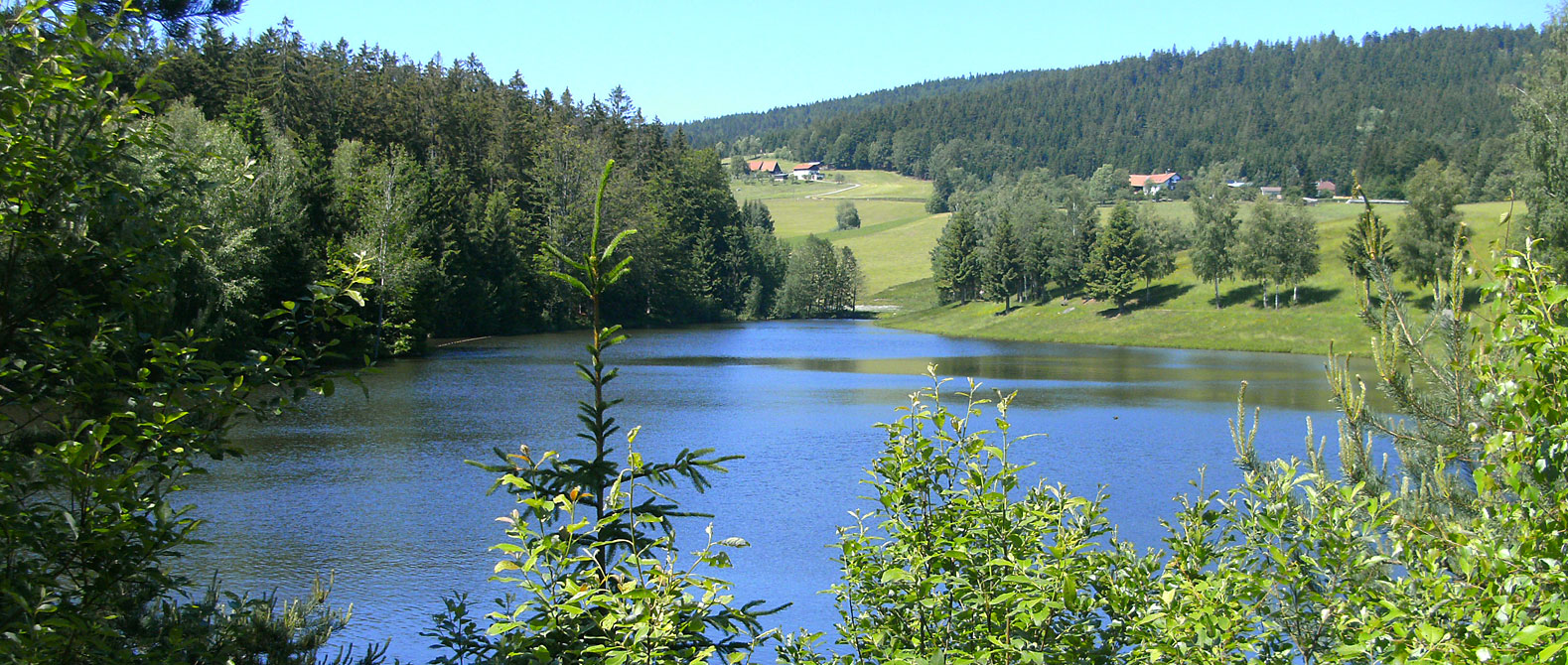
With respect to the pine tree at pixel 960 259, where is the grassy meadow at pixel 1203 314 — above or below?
below

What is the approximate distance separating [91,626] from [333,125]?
65110 millimetres

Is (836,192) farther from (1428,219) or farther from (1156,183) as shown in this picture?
(1428,219)

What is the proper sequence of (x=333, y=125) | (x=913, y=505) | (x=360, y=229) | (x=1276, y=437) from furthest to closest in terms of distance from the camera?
(x=333, y=125) → (x=360, y=229) → (x=1276, y=437) → (x=913, y=505)

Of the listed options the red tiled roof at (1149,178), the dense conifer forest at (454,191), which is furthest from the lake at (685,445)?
the red tiled roof at (1149,178)

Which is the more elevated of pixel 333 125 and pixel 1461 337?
pixel 333 125

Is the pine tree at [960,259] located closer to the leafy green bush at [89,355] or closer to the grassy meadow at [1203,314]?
the grassy meadow at [1203,314]

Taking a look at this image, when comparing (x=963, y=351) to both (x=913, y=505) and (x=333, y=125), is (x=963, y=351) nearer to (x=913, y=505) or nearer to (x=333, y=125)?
(x=333, y=125)

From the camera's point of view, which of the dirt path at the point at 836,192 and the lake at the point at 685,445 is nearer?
the lake at the point at 685,445

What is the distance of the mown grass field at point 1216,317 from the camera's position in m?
56.9

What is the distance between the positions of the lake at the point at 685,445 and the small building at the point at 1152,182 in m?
108

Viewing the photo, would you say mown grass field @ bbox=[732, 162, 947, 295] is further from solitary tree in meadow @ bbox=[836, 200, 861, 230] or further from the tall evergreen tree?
the tall evergreen tree

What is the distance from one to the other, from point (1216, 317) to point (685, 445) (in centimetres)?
4765

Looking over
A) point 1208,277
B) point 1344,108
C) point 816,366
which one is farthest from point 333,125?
point 1344,108

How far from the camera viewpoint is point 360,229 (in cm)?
4728
